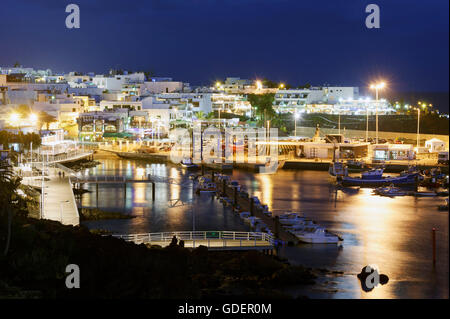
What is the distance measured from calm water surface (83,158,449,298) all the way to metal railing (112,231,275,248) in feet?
1.96

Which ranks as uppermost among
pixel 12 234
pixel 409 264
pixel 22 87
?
pixel 22 87

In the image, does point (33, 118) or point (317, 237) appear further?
point (33, 118)

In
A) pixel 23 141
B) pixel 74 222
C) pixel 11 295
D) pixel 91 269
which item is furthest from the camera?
pixel 23 141

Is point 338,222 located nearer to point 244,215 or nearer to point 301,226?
point 301,226

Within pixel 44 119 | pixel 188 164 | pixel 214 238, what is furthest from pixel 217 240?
pixel 44 119

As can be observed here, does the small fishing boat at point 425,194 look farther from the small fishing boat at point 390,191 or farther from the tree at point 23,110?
the tree at point 23,110

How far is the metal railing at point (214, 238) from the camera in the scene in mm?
12984

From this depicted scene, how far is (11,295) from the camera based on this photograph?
877cm

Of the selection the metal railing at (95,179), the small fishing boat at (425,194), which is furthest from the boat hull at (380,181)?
the metal railing at (95,179)

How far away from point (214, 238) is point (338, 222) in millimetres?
4534

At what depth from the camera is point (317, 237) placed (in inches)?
556
